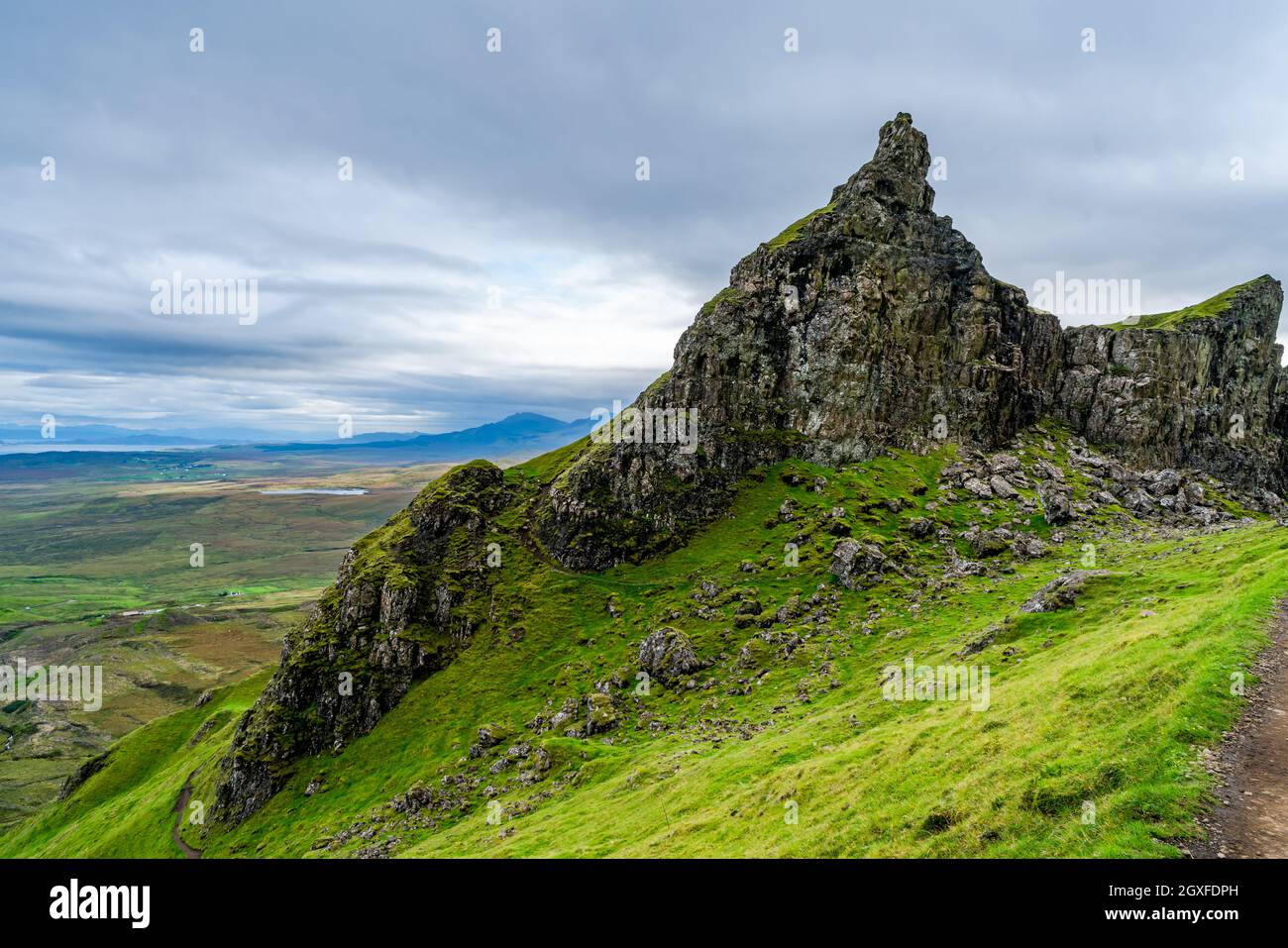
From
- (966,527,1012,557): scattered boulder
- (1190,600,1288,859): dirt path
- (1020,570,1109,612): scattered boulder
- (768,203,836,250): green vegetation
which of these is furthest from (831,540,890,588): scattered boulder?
(768,203,836,250): green vegetation

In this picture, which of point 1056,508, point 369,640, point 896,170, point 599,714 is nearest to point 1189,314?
point 896,170

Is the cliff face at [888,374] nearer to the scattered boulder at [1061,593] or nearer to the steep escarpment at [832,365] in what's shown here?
the steep escarpment at [832,365]

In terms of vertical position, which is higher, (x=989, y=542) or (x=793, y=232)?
(x=793, y=232)

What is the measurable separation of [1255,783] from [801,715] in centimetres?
4312

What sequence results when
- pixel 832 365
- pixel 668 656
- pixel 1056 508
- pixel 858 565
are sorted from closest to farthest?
pixel 668 656 → pixel 858 565 → pixel 1056 508 → pixel 832 365

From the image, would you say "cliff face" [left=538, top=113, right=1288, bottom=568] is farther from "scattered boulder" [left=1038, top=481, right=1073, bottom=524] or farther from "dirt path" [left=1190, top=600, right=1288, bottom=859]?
"dirt path" [left=1190, top=600, right=1288, bottom=859]

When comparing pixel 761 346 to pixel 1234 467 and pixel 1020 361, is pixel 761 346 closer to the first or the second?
pixel 1020 361

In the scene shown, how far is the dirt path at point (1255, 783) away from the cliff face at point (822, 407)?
89.5 m

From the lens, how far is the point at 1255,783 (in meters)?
19.5

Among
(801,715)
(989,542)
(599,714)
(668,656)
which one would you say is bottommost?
(599,714)

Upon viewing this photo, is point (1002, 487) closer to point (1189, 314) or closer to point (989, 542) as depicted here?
A: point (989, 542)

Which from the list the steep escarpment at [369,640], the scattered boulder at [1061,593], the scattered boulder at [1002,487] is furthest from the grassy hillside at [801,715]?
the steep escarpment at [369,640]

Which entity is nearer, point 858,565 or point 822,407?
point 858,565

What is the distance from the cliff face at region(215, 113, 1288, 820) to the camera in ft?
354
